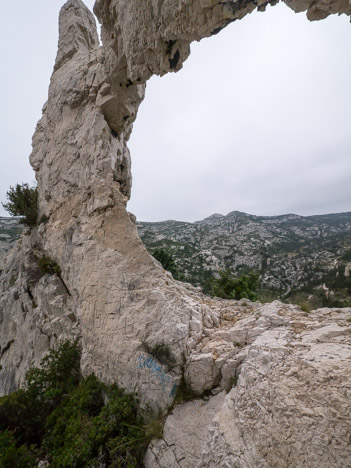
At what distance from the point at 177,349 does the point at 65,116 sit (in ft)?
50.8

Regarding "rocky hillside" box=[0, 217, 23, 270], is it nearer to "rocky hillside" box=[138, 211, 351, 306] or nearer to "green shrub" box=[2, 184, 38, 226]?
"rocky hillside" box=[138, 211, 351, 306]

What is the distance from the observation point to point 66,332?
30.9 ft

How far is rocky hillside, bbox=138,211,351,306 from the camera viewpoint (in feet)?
139

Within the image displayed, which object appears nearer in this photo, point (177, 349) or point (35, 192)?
point (177, 349)

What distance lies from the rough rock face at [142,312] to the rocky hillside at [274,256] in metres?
34.2

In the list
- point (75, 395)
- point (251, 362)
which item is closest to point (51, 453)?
point (75, 395)

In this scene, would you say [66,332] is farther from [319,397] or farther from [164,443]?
[319,397]

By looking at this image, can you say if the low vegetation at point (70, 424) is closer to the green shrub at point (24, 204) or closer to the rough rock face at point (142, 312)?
the rough rock face at point (142, 312)

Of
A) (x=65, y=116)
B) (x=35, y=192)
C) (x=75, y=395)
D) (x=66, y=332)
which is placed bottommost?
(x=75, y=395)

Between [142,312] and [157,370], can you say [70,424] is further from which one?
[142,312]

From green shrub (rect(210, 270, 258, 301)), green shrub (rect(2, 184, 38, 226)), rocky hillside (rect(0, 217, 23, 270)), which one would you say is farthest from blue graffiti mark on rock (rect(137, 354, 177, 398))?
rocky hillside (rect(0, 217, 23, 270))

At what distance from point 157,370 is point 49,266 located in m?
8.30

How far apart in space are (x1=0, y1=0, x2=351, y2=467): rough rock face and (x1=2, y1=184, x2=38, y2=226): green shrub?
0.98 m

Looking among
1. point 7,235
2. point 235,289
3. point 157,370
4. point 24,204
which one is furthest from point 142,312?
point 7,235
